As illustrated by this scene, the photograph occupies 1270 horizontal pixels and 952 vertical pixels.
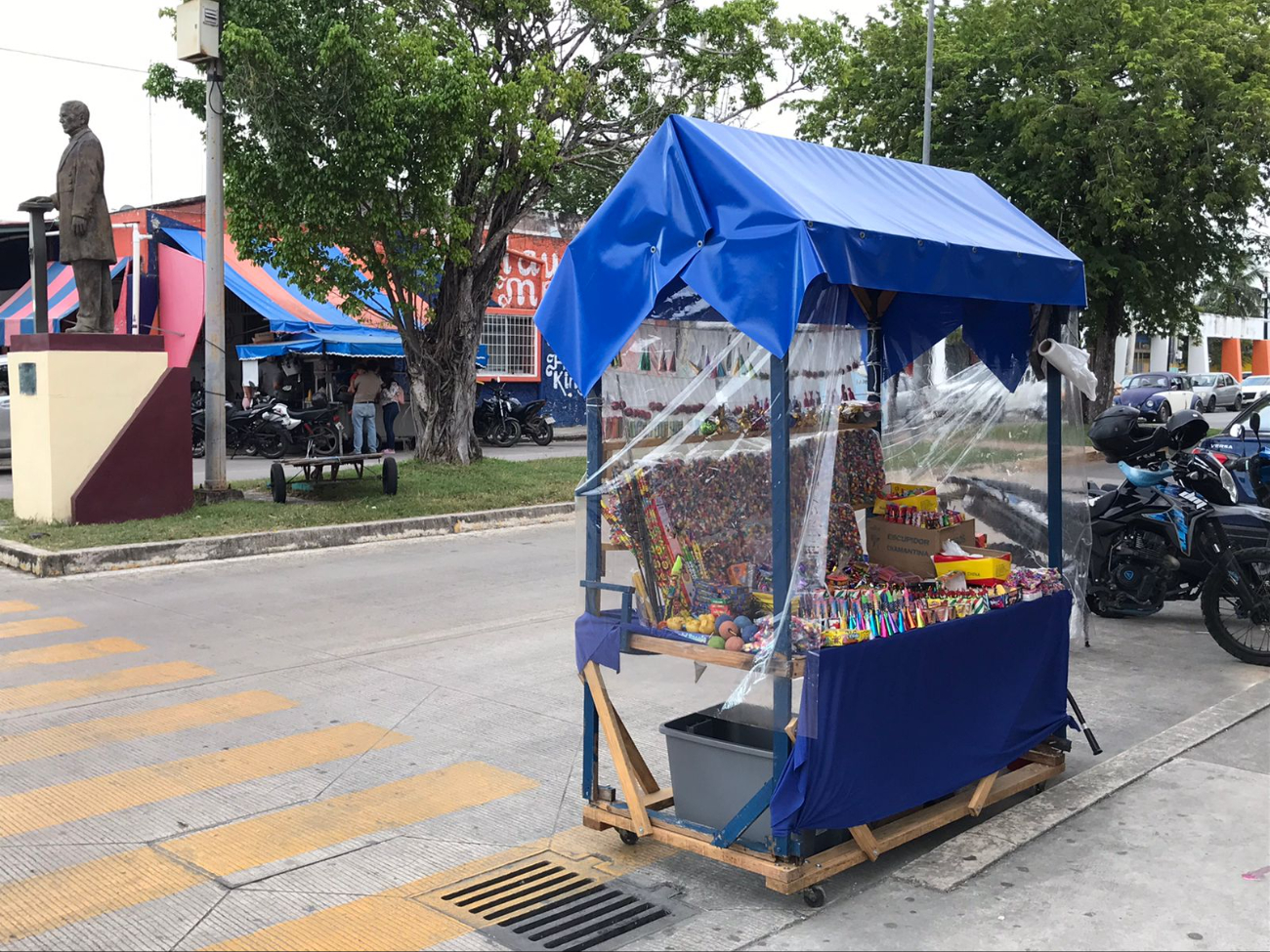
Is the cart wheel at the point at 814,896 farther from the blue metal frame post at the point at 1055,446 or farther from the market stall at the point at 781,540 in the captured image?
the blue metal frame post at the point at 1055,446

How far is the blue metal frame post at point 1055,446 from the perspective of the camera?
6.06m

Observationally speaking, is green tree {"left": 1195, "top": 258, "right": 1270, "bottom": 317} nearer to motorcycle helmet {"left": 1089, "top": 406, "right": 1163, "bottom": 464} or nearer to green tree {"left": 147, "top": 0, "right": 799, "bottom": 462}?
green tree {"left": 147, "top": 0, "right": 799, "bottom": 462}

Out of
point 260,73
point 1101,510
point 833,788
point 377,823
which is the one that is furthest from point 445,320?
point 833,788

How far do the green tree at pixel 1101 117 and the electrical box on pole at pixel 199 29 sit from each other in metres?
9.34

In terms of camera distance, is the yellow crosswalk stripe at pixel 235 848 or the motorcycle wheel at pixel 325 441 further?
the motorcycle wheel at pixel 325 441

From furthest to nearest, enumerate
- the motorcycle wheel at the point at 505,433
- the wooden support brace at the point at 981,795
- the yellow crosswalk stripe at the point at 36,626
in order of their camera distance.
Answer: the motorcycle wheel at the point at 505,433, the yellow crosswalk stripe at the point at 36,626, the wooden support brace at the point at 981,795

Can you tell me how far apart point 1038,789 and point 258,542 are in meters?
9.11

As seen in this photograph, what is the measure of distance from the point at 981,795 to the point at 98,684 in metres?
5.44

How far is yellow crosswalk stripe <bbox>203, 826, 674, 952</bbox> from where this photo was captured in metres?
4.12

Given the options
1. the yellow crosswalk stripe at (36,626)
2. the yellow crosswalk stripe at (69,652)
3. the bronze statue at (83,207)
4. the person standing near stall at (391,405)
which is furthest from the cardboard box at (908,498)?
the person standing near stall at (391,405)

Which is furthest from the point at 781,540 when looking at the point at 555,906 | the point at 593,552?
the point at 555,906

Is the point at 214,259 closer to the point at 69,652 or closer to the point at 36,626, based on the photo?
the point at 36,626

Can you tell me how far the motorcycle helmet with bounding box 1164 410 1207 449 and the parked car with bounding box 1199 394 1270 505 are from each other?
2.64 m

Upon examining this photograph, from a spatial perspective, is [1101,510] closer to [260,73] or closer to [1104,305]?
[260,73]
